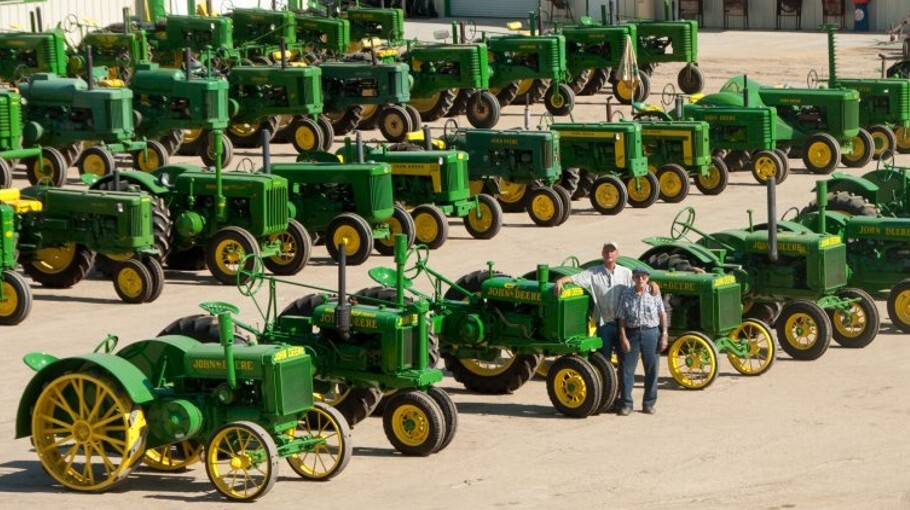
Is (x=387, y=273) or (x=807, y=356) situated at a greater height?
(x=387, y=273)

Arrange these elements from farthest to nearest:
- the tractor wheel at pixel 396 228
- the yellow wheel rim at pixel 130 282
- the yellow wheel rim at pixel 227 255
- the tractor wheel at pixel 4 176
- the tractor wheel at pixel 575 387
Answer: the tractor wheel at pixel 4 176 → the tractor wheel at pixel 396 228 → the yellow wheel rim at pixel 227 255 → the yellow wheel rim at pixel 130 282 → the tractor wheel at pixel 575 387

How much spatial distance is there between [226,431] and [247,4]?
40.6 meters

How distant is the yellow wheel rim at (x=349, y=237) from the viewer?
2664 cm

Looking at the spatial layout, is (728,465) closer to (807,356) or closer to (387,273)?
(387,273)

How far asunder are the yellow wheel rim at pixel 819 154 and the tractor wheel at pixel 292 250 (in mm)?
11017

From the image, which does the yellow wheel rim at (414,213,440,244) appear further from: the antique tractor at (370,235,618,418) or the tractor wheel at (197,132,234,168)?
the antique tractor at (370,235,618,418)

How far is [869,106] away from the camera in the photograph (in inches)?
1444

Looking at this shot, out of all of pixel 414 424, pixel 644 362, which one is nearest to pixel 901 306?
pixel 644 362

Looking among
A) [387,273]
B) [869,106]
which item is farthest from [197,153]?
[387,273]

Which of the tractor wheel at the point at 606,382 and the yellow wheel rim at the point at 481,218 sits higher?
the yellow wheel rim at the point at 481,218

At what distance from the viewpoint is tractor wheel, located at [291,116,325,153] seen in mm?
36594

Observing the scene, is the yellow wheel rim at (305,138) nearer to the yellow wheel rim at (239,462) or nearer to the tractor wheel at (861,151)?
the tractor wheel at (861,151)

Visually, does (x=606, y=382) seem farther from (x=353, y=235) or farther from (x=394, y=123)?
(x=394, y=123)

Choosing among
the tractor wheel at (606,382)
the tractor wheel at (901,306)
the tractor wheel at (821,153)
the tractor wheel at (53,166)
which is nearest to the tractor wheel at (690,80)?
the tractor wheel at (821,153)
